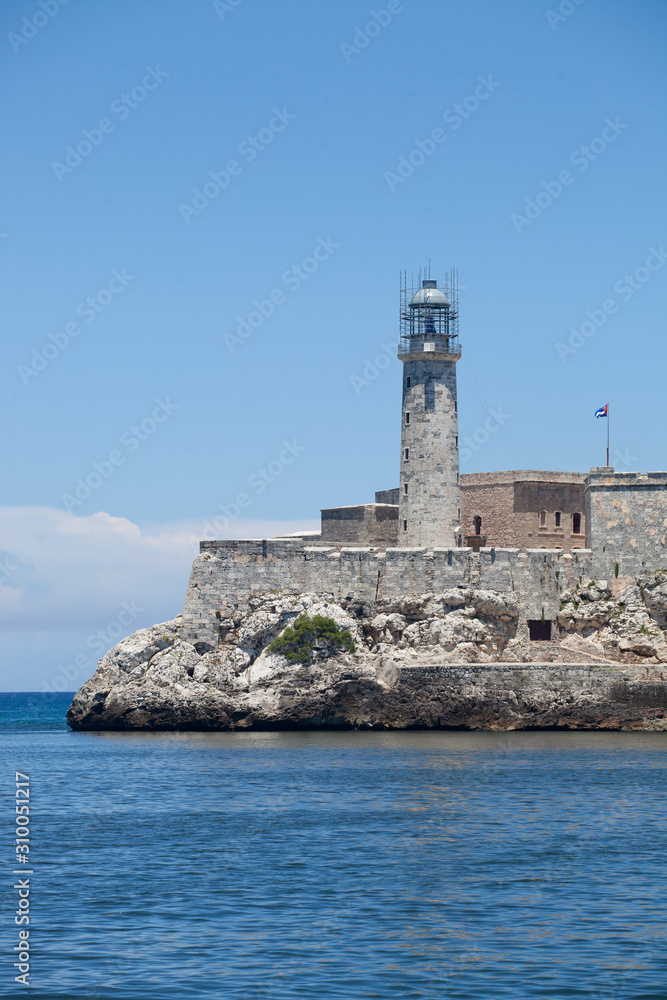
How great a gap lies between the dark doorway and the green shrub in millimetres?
6170

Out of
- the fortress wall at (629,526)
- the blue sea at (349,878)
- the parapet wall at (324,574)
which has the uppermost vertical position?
the fortress wall at (629,526)

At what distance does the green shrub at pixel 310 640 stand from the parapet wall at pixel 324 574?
1.63m

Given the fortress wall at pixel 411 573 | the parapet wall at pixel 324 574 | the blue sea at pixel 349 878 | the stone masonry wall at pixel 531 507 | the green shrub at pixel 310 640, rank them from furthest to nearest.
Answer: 1. the stone masonry wall at pixel 531 507
2. the parapet wall at pixel 324 574
3. the fortress wall at pixel 411 573
4. the green shrub at pixel 310 640
5. the blue sea at pixel 349 878

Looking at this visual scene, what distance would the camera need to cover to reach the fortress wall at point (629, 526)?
3994cm

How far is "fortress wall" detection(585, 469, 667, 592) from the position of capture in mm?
39938

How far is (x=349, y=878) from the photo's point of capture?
17031 millimetres

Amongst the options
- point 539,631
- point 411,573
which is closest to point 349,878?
point 411,573

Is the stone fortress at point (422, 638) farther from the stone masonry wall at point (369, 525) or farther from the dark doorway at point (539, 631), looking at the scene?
the stone masonry wall at point (369, 525)

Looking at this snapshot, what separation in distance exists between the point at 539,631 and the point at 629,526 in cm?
445

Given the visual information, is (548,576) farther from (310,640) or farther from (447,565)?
(310,640)

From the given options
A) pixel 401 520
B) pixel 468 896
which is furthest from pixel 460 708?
pixel 468 896

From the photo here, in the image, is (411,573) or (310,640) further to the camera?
(411,573)

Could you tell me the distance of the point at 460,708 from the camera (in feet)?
123

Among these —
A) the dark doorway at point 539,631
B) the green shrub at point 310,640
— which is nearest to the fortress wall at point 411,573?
the green shrub at point 310,640
